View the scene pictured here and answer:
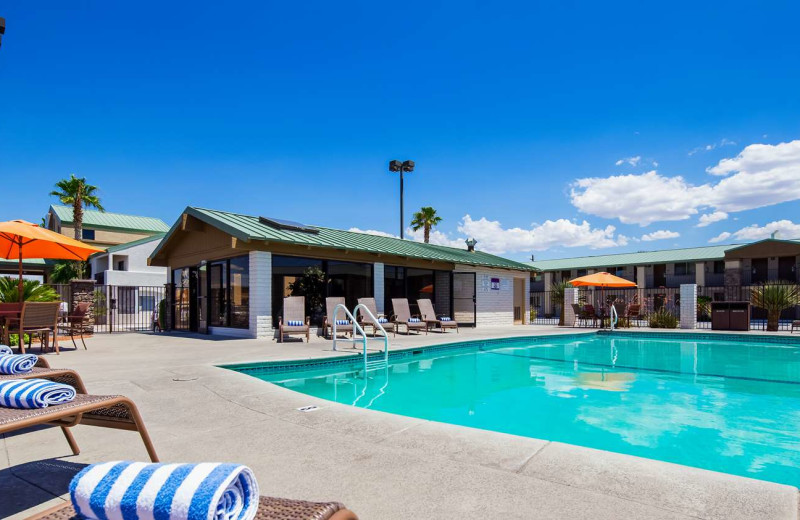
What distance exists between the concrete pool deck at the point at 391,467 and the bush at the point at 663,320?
1590cm

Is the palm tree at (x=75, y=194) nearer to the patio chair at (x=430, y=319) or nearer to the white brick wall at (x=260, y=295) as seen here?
the white brick wall at (x=260, y=295)

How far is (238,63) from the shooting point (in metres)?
13.4

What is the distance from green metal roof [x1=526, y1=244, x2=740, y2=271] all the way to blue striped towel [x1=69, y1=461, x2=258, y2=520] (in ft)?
114

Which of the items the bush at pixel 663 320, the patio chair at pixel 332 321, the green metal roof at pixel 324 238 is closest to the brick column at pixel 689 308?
the bush at pixel 663 320

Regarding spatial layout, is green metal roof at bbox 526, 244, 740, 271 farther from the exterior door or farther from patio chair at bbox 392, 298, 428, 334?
patio chair at bbox 392, 298, 428, 334

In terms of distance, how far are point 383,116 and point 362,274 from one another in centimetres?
714

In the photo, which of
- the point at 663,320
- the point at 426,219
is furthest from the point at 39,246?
the point at 426,219

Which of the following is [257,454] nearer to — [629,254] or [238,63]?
[238,63]

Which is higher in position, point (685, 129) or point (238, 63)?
point (238, 63)

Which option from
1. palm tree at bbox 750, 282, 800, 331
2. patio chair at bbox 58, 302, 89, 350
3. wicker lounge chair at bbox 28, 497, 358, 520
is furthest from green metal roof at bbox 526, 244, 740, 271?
wicker lounge chair at bbox 28, 497, 358, 520

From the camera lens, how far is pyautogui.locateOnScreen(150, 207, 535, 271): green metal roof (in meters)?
11.6

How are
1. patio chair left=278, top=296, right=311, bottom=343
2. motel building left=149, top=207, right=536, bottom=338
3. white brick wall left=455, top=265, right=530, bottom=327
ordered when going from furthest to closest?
1. white brick wall left=455, top=265, right=530, bottom=327
2. motel building left=149, top=207, right=536, bottom=338
3. patio chair left=278, top=296, right=311, bottom=343

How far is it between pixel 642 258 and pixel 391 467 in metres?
34.9

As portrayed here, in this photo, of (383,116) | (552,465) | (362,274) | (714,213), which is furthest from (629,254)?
(552,465)
